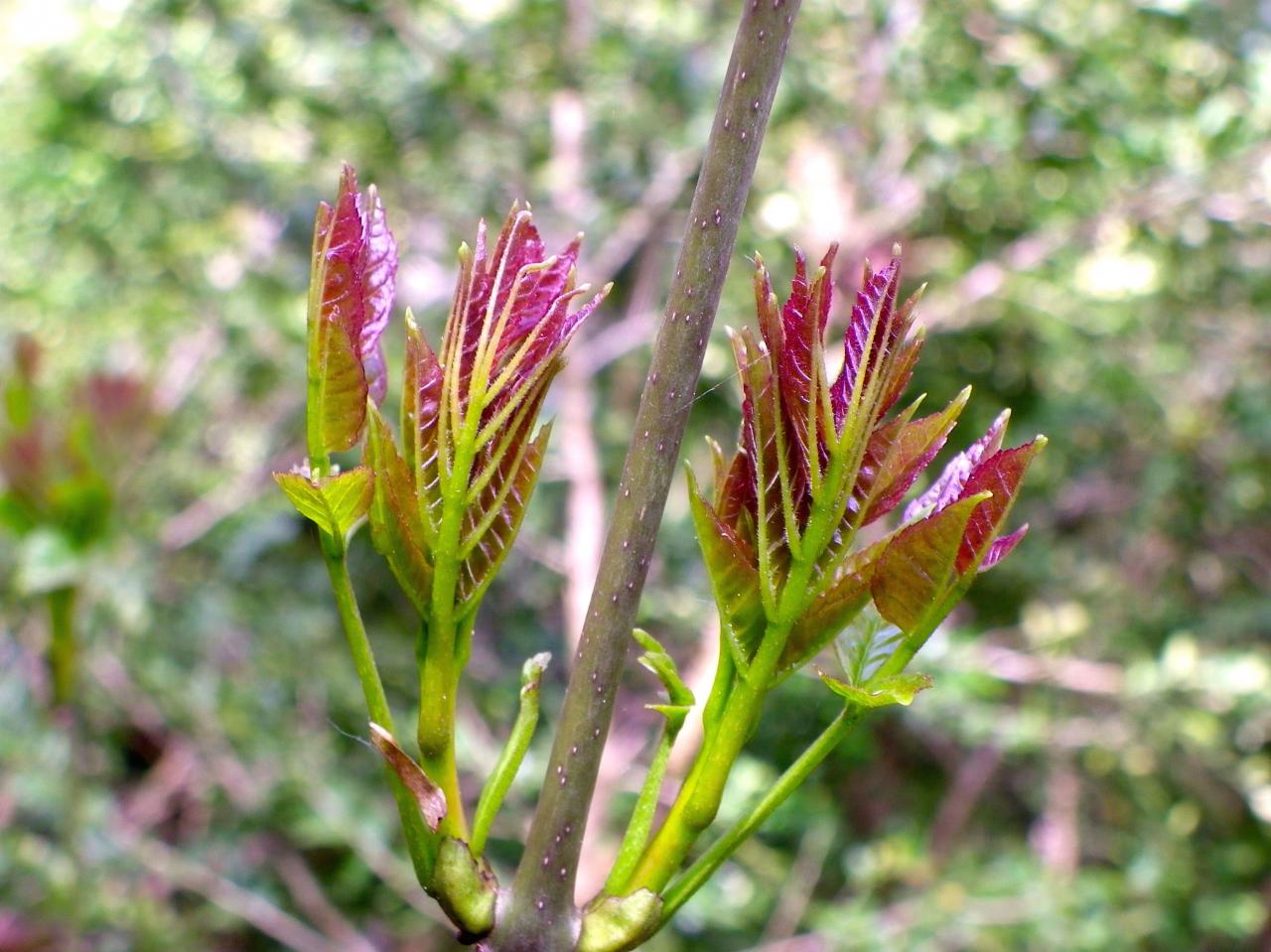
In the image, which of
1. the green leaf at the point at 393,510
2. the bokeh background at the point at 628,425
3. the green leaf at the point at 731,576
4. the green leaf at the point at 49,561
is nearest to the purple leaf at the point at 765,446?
the green leaf at the point at 731,576

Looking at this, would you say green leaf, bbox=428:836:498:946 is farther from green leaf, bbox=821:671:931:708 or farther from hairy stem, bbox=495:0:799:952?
green leaf, bbox=821:671:931:708

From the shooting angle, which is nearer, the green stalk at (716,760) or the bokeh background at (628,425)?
the green stalk at (716,760)

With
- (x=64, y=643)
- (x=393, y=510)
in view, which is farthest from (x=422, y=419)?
(x=64, y=643)

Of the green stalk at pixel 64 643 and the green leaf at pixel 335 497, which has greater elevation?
the green leaf at pixel 335 497

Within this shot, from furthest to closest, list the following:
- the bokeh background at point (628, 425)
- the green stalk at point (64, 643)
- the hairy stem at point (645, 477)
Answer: the bokeh background at point (628, 425), the green stalk at point (64, 643), the hairy stem at point (645, 477)

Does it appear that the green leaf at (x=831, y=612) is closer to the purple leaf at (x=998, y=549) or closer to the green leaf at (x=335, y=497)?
the purple leaf at (x=998, y=549)

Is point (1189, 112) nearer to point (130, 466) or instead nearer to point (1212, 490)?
point (1212, 490)

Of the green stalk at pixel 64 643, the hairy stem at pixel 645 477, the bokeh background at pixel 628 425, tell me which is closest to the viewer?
the hairy stem at pixel 645 477
